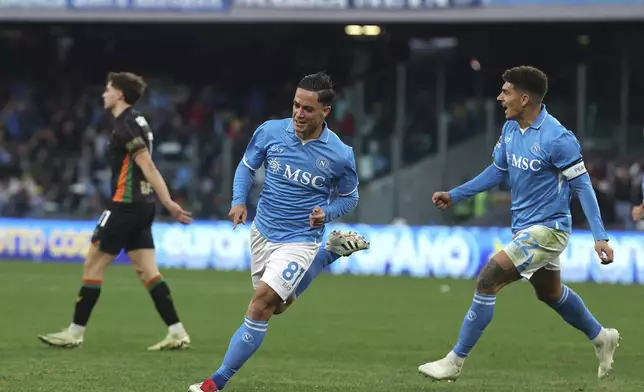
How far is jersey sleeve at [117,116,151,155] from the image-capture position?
11602mm

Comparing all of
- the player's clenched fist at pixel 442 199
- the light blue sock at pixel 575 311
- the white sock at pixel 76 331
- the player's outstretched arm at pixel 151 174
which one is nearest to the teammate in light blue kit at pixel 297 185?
the player's clenched fist at pixel 442 199

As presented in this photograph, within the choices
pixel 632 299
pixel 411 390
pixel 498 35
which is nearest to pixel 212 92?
pixel 498 35

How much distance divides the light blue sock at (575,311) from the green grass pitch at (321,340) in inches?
16.5

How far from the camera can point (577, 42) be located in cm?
3064

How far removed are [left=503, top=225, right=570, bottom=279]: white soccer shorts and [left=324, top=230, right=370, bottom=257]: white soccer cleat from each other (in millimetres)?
1135

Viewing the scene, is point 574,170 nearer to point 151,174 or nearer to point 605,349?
point 605,349

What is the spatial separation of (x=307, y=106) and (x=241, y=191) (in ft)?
2.53

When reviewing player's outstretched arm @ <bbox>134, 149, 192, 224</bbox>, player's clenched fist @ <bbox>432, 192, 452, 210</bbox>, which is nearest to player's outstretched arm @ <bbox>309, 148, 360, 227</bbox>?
player's clenched fist @ <bbox>432, 192, 452, 210</bbox>

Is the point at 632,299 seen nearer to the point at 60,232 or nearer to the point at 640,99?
the point at 640,99

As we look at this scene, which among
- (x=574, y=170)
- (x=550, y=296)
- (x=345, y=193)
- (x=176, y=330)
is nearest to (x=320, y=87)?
(x=345, y=193)

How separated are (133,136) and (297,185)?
9.90 feet

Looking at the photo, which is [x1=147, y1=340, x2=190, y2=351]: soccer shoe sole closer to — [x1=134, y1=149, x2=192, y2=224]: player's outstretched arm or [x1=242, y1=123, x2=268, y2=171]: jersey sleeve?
[x1=134, y1=149, x2=192, y2=224]: player's outstretched arm

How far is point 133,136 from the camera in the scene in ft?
38.2

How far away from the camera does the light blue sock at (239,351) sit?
848cm
